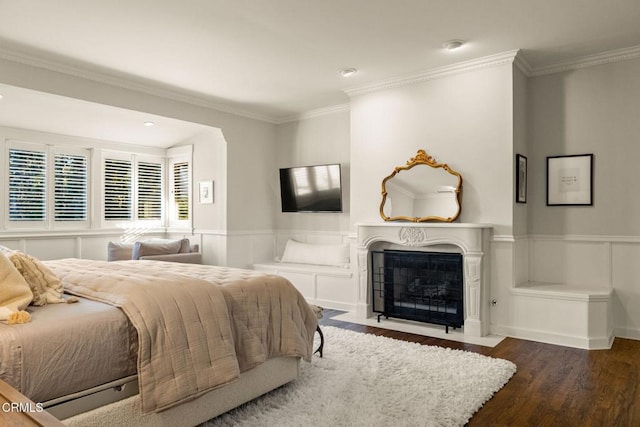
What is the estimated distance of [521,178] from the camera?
14.3ft

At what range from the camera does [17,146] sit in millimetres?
5242

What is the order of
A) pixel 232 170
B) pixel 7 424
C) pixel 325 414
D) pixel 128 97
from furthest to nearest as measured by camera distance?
pixel 232 170 → pixel 128 97 → pixel 325 414 → pixel 7 424

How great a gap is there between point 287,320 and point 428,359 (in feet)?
4.45

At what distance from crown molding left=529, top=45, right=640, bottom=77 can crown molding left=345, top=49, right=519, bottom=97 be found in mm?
621

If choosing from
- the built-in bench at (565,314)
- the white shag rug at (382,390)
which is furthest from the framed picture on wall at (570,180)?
the white shag rug at (382,390)

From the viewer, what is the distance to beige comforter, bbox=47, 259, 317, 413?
2057mm

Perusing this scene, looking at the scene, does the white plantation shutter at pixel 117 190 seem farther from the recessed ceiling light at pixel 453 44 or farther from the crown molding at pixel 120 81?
the recessed ceiling light at pixel 453 44

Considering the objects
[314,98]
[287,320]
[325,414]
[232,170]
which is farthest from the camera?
[232,170]

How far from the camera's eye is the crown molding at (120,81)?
3.97 m

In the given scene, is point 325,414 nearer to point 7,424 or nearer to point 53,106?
point 7,424

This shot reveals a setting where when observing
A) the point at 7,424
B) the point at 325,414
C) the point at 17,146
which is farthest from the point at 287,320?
the point at 17,146

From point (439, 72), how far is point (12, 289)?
4121 millimetres

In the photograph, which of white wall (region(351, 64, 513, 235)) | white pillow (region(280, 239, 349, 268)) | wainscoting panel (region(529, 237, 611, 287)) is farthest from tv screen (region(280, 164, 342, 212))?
wainscoting panel (region(529, 237, 611, 287))

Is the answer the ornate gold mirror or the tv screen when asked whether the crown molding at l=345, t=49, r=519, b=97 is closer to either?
the ornate gold mirror
